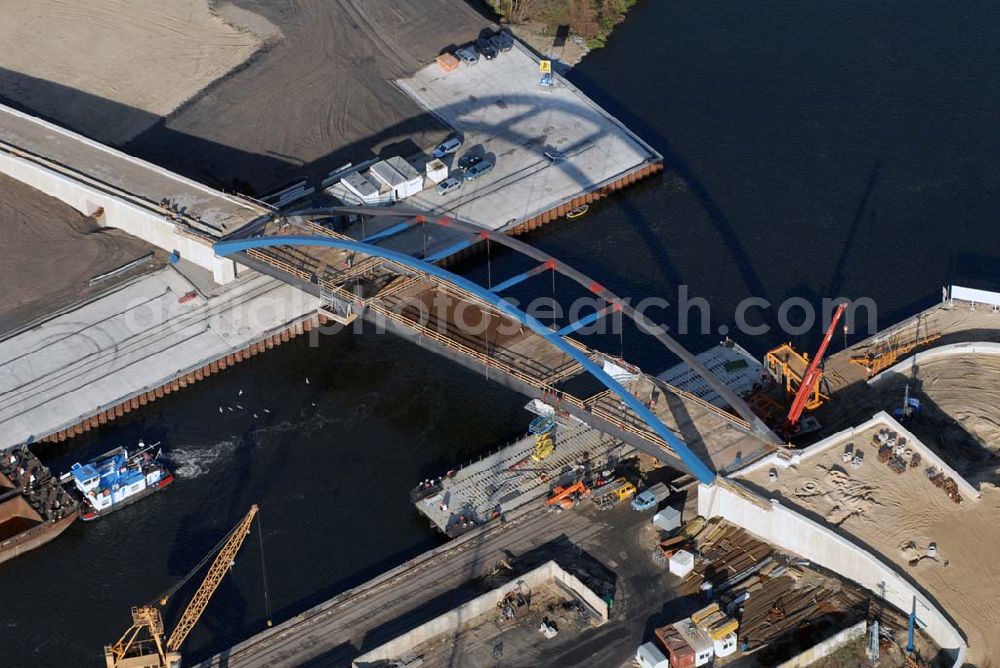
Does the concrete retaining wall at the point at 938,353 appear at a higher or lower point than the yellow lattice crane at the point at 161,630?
higher

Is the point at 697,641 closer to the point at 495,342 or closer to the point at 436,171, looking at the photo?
the point at 495,342

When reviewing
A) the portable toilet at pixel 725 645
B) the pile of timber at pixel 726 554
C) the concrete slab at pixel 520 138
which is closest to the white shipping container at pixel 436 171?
Answer: the concrete slab at pixel 520 138

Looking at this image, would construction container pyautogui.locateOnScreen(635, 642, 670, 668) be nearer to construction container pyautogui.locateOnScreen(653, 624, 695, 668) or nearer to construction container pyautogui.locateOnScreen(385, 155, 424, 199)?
construction container pyautogui.locateOnScreen(653, 624, 695, 668)

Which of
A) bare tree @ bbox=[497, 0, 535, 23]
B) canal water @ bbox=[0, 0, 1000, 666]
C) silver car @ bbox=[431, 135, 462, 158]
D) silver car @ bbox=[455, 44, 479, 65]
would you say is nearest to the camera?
canal water @ bbox=[0, 0, 1000, 666]

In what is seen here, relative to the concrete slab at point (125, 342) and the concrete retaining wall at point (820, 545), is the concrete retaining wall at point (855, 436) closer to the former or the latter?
the concrete retaining wall at point (820, 545)

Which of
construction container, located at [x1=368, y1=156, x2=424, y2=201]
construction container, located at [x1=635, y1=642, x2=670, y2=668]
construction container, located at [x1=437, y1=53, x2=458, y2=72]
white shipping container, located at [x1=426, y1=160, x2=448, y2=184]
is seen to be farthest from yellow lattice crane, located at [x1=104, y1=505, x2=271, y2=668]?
construction container, located at [x1=437, y1=53, x2=458, y2=72]
